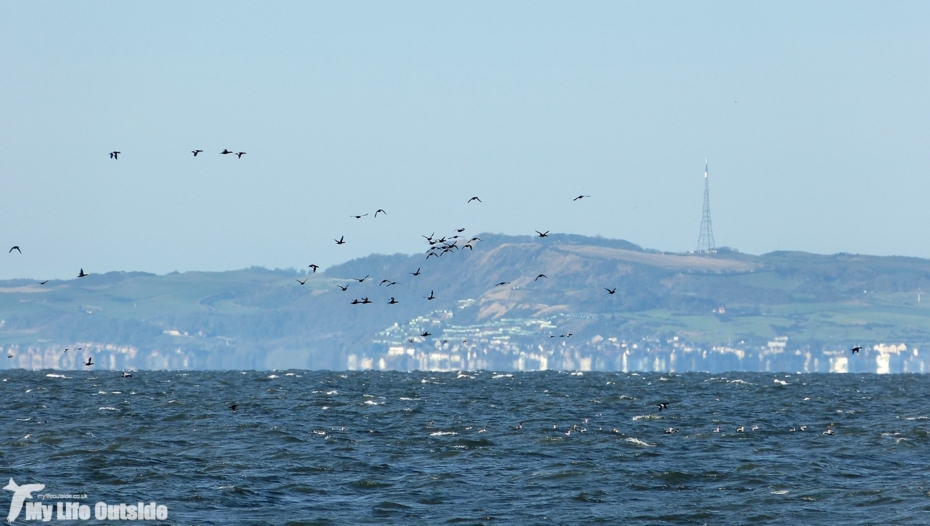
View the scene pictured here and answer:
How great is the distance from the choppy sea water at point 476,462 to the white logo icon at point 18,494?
342mm

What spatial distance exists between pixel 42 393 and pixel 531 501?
62.3 meters

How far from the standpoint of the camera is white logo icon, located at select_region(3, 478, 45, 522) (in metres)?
38.2

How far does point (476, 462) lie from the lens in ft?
168

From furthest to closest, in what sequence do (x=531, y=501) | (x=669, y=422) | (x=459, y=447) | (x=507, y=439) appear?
(x=669, y=422) < (x=507, y=439) < (x=459, y=447) < (x=531, y=501)

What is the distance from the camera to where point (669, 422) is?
228 ft

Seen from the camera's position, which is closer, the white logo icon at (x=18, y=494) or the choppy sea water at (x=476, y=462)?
the white logo icon at (x=18, y=494)

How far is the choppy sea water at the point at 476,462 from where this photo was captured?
135 ft

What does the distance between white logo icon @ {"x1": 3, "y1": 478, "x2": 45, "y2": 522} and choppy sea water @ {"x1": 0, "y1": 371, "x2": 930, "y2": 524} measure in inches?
13.5

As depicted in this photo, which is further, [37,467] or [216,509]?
[37,467]

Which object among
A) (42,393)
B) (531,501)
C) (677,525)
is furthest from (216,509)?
(42,393)

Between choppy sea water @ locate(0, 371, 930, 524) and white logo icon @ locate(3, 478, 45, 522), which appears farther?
choppy sea water @ locate(0, 371, 930, 524)

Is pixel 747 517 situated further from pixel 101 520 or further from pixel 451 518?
pixel 101 520

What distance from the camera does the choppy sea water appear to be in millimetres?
41125

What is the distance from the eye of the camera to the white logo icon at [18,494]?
38188mm
